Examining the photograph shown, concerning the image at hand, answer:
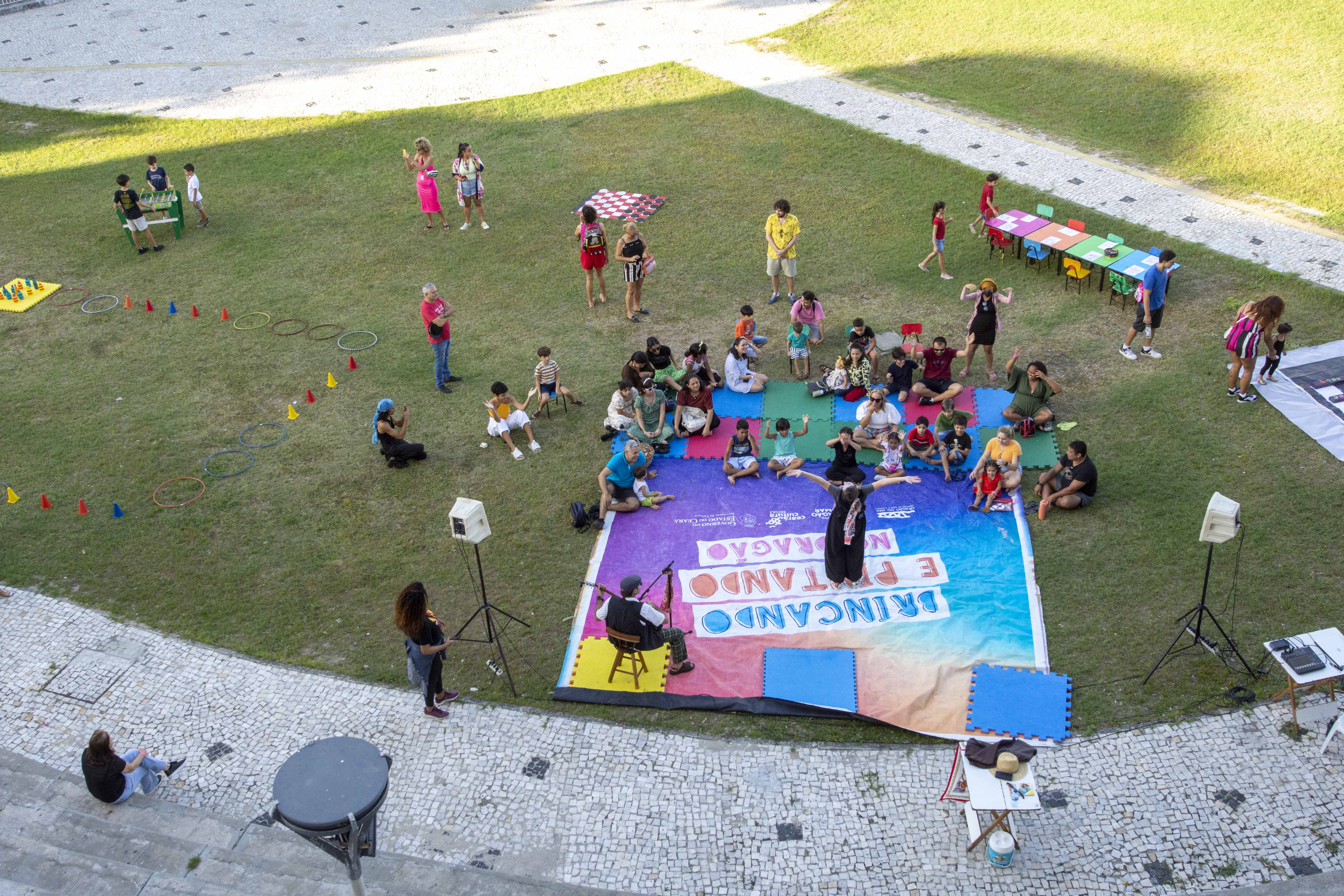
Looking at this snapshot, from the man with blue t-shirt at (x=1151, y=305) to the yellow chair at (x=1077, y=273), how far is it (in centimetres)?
115

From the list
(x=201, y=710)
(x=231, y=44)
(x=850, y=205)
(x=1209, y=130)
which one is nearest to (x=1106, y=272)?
(x=850, y=205)

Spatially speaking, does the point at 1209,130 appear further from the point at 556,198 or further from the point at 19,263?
the point at 19,263

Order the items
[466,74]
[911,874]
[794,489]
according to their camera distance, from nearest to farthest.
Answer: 1. [911,874]
2. [794,489]
3. [466,74]

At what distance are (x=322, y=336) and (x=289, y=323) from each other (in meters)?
0.82

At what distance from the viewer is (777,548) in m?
11.3

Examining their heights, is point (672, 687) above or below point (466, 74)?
below

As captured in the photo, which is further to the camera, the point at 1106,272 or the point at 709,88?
the point at 709,88

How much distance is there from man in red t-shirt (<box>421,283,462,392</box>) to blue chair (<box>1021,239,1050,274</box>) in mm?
9217

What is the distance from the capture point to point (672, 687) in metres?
9.62

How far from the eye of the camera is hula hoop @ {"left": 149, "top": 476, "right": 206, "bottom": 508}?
12.3 meters

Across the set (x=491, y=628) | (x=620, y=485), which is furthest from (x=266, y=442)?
(x=491, y=628)

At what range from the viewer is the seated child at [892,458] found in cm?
1227

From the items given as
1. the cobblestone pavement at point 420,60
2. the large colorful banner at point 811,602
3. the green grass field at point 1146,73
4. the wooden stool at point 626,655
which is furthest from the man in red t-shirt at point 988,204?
the wooden stool at point 626,655

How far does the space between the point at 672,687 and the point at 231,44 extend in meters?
26.2
